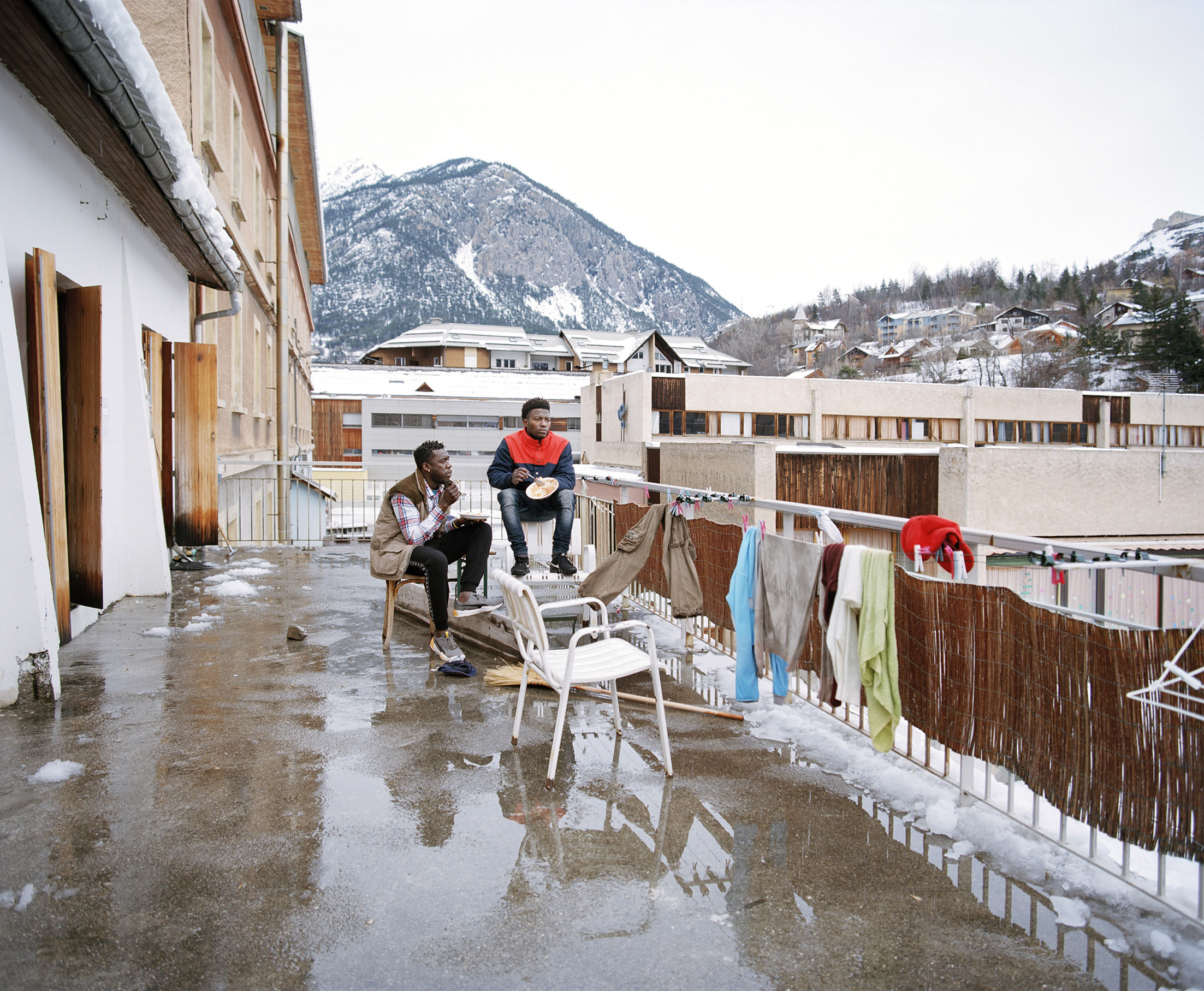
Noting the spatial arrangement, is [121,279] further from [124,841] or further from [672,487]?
[124,841]

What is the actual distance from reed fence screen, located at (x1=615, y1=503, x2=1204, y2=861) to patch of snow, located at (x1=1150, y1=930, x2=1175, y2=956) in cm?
26

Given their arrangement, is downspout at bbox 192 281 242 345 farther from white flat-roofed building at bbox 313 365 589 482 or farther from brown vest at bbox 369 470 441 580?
white flat-roofed building at bbox 313 365 589 482

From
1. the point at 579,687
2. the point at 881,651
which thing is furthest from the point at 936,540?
the point at 579,687

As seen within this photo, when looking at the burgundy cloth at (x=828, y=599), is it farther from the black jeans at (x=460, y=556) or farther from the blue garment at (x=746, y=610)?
the black jeans at (x=460, y=556)

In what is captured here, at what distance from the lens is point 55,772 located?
388 centimetres

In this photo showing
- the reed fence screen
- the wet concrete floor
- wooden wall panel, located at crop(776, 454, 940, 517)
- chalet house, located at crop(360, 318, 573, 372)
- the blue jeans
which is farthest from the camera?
chalet house, located at crop(360, 318, 573, 372)

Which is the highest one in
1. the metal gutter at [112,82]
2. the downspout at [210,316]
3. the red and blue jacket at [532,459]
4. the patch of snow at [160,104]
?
the patch of snow at [160,104]

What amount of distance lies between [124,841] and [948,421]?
52303 mm

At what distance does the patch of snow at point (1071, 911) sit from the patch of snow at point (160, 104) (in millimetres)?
5797

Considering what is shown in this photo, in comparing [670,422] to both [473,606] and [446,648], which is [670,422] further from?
[446,648]

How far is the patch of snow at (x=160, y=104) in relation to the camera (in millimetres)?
4641

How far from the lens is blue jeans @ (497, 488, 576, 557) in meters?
7.32

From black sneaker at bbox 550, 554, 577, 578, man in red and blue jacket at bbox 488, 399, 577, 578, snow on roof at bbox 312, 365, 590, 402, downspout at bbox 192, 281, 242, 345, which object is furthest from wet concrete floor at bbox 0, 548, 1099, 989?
snow on roof at bbox 312, 365, 590, 402

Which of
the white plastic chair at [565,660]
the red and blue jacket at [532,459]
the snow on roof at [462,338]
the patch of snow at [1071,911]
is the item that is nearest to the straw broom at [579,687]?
the white plastic chair at [565,660]
